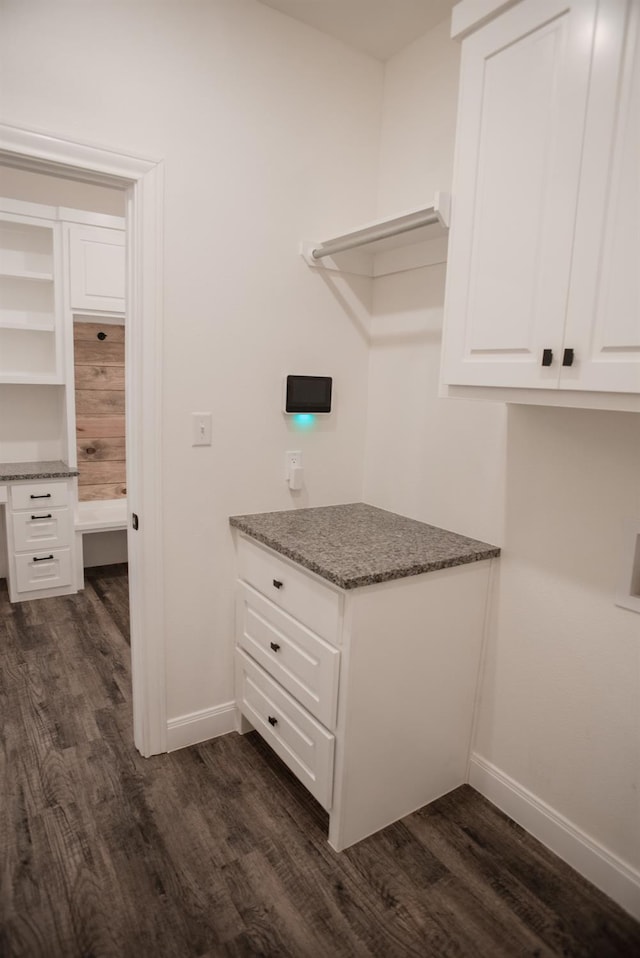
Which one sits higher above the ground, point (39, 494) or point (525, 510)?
point (525, 510)

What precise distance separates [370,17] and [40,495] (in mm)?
2954

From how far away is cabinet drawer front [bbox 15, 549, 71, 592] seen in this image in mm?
3436

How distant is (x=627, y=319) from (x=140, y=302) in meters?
1.42

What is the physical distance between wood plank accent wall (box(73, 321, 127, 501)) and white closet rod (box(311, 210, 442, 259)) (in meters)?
2.32

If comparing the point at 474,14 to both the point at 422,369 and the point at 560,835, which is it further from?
the point at 560,835

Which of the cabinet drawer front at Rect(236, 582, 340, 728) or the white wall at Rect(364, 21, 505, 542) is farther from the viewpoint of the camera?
the white wall at Rect(364, 21, 505, 542)

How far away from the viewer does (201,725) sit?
2170 millimetres

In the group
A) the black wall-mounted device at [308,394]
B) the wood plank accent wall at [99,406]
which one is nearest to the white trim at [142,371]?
the black wall-mounted device at [308,394]

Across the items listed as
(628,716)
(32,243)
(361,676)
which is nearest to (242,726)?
(361,676)

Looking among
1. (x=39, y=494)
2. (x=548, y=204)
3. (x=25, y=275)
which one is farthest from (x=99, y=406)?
(x=548, y=204)

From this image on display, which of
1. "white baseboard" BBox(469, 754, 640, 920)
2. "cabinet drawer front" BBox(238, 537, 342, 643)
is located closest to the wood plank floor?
"white baseboard" BBox(469, 754, 640, 920)

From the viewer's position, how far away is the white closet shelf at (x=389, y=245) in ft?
5.37

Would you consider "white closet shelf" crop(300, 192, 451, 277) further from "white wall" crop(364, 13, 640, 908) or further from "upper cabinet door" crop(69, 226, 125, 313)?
"upper cabinet door" crop(69, 226, 125, 313)

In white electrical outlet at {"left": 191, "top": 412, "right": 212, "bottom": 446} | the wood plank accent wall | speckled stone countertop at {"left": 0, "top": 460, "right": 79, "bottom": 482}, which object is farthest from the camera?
the wood plank accent wall
